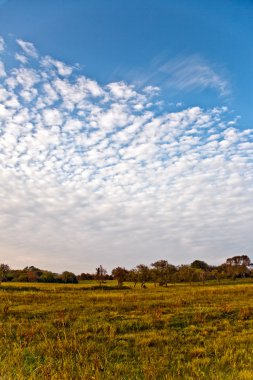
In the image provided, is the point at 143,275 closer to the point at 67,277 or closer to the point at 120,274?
the point at 120,274

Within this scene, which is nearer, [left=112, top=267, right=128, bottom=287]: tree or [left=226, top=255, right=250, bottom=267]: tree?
[left=112, top=267, right=128, bottom=287]: tree

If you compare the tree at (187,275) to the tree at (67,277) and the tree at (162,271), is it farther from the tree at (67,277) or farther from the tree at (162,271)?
the tree at (67,277)

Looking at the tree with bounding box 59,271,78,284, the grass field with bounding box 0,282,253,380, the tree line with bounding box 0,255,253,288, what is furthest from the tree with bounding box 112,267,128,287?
the grass field with bounding box 0,282,253,380

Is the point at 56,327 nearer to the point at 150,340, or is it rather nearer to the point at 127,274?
the point at 150,340

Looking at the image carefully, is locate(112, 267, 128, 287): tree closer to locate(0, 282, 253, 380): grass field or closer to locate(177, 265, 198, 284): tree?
locate(177, 265, 198, 284): tree

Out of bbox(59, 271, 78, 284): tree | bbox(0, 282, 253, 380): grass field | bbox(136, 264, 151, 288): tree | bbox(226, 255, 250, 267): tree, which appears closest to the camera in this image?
bbox(0, 282, 253, 380): grass field

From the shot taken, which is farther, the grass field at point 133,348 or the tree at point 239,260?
the tree at point 239,260

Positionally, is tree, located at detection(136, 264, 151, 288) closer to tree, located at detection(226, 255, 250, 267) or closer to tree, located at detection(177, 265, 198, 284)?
tree, located at detection(177, 265, 198, 284)

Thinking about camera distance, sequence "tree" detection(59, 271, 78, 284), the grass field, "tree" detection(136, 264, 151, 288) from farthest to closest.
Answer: "tree" detection(59, 271, 78, 284) < "tree" detection(136, 264, 151, 288) < the grass field

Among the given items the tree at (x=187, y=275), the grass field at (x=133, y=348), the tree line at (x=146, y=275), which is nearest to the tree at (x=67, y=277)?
the tree line at (x=146, y=275)

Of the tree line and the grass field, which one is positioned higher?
the tree line

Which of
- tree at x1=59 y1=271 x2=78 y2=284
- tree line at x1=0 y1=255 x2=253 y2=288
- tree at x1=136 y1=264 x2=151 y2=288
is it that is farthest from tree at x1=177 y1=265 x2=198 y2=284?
tree at x1=59 y1=271 x2=78 y2=284

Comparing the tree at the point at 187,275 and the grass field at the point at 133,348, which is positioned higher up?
the tree at the point at 187,275

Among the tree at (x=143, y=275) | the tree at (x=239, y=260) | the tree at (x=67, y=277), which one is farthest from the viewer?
the tree at (x=239, y=260)
